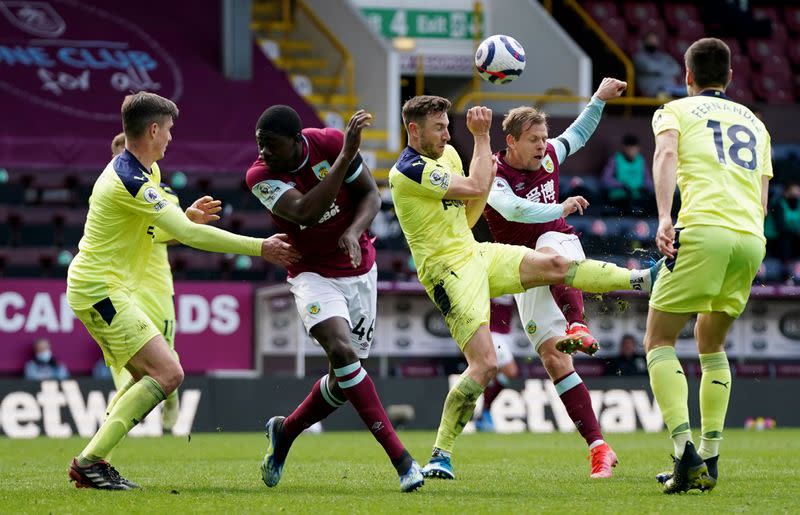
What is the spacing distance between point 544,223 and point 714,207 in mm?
2487

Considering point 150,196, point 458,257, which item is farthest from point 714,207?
point 150,196

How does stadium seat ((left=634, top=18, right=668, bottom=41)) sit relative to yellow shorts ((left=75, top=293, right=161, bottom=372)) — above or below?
above

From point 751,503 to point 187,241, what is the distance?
3377 millimetres

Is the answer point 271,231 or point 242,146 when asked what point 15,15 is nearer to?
point 242,146

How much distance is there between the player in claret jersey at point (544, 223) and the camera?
937cm

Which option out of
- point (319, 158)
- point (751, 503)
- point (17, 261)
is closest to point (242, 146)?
point (17, 261)

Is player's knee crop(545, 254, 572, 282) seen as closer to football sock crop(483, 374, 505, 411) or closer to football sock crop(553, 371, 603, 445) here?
football sock crop(553, 371, 603, 445)

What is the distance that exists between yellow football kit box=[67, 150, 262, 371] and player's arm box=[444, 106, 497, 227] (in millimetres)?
1422

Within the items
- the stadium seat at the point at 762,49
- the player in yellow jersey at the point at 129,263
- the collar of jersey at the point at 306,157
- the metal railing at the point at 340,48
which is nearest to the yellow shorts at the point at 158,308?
the player in yellow jersey at the point at 129,263

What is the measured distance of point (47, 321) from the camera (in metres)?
17.2

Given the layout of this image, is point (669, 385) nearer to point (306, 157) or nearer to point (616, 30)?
point (306, 157)

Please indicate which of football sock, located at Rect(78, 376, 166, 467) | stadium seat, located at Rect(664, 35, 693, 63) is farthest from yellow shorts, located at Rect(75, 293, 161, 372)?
stadium seat, located at Rect(664, 35, 693, 63)

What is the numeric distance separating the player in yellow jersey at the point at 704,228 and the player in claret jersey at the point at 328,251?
147cm

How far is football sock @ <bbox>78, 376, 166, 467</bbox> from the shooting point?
7930mm
